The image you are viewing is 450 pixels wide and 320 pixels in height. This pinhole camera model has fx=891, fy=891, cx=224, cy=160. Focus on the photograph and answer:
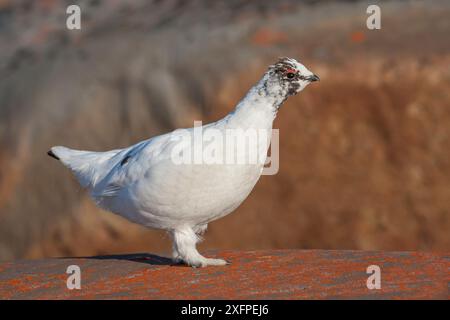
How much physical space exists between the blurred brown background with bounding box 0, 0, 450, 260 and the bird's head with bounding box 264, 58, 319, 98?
4.92m

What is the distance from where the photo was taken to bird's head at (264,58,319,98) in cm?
566

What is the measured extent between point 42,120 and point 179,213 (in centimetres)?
644

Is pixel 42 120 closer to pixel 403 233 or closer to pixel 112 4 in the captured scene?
pixel 112 4

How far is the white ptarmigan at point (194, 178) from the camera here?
5.59 metres

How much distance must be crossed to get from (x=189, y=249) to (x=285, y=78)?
1.31 meters

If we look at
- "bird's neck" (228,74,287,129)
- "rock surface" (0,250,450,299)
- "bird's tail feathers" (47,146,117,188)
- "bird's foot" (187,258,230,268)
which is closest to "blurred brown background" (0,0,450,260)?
"rock surface" (0,250,450,299)

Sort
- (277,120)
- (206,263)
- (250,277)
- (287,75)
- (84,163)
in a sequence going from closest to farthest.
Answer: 1. (250,277)
2. (287,75)
3. (206,263)
4. (84,163)
5. (277,120)

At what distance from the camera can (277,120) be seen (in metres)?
10.7

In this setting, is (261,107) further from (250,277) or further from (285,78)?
(250,277)

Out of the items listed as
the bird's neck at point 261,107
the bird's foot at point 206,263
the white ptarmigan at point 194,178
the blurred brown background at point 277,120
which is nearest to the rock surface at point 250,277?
the bird's foot at point 206,263

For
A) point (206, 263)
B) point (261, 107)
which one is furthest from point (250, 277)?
point (261, 107)

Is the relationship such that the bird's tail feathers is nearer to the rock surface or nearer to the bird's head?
the rock surface

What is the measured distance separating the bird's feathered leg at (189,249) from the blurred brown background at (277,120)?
4752mm

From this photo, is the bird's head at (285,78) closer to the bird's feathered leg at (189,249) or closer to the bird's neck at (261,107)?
the bird's neck at (261,107)
